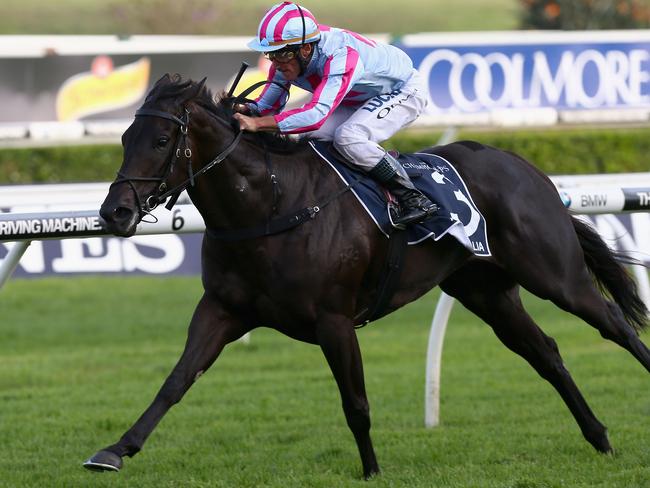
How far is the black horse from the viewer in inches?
171

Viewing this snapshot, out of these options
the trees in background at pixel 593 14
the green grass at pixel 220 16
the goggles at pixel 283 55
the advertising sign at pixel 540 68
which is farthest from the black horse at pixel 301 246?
the green grass at pixel 220 16

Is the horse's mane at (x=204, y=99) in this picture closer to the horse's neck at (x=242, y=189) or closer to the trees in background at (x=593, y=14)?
the horse's neck at (x=242, y=189)

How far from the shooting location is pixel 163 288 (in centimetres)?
1141

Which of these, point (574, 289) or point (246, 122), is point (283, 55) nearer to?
point (246, 122)

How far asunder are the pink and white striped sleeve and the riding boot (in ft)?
1.19

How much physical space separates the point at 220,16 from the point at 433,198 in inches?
933

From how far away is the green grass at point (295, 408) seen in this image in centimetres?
499

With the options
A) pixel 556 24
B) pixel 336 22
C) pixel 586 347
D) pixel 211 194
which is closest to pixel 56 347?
pixel 586 347

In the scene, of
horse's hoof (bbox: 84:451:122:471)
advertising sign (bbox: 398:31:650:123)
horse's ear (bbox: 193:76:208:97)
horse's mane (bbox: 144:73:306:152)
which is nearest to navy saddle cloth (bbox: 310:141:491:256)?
horse's mane (bbox: 144:73:306:152)

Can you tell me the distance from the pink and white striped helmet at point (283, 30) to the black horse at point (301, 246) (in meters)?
0.28

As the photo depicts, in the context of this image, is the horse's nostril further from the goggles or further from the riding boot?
the riding boot

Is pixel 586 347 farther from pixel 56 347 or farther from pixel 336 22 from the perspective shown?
pixel 336 22

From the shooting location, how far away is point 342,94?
469 centimetres

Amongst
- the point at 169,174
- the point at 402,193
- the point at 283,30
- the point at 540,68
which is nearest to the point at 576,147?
the point at 540,68
